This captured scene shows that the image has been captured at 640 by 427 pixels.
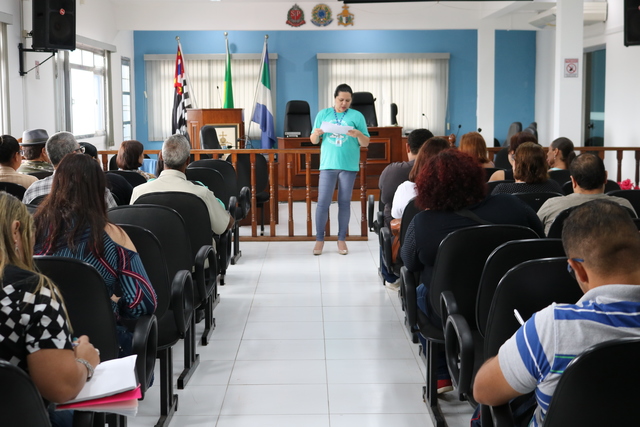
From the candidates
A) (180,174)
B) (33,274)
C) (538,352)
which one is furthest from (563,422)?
(180,174)

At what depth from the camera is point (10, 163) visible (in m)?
4.40

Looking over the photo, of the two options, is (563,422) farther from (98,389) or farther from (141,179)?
(141,179)

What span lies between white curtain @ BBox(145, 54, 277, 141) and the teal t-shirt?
7.47 metres

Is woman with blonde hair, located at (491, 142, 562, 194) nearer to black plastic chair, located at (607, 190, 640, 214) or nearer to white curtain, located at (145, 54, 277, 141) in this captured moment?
black plastic chair, located at (607, 190, 640, 214)

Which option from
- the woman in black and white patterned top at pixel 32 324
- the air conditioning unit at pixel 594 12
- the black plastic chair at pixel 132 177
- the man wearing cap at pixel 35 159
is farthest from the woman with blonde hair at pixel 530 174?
the air conditioning unit at pixel 594 12

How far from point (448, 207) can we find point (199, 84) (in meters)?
11.4

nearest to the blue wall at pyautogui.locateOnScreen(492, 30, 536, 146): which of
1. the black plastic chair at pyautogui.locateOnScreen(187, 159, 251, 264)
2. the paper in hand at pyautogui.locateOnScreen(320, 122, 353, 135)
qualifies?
the paper in hand at pyautogui.locateOnScreen(320, 122, 353, 135)

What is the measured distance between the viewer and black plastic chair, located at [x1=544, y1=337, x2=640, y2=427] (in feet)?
4.30

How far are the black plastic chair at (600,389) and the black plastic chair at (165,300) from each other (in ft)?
5.41

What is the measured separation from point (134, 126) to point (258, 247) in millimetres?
7849

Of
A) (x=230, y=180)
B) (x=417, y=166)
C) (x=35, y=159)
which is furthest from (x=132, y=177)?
(x=417, y=166)

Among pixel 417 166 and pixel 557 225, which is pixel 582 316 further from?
pixel 417 166

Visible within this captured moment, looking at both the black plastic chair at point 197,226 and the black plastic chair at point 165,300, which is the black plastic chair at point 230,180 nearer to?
the black plastic chair at point 197,226

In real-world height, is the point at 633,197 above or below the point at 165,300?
above
